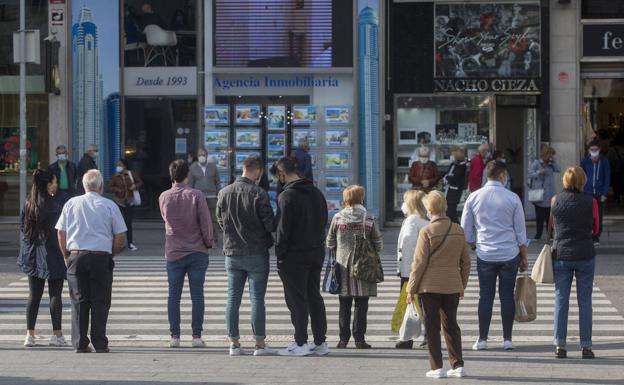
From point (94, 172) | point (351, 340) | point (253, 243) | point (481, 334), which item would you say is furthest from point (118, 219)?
point (481, 334)

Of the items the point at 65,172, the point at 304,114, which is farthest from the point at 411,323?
the point at 304,114

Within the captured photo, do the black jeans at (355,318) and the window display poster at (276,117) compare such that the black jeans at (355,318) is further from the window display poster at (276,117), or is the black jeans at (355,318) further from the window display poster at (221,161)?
the window display poster at (221,161)

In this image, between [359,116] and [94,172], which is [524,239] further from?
[359,116]

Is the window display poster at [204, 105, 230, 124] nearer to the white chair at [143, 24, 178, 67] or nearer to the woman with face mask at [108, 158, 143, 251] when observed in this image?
the white chair at [143, 24, 178, 67]

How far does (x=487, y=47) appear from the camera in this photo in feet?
82.8

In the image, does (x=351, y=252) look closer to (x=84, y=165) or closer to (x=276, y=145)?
(x=84, y=165)

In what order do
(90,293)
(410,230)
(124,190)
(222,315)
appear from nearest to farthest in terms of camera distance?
(90,293)
(410,230)
(222,315)
(124,190)

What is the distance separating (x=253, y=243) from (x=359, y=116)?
14.4 metres

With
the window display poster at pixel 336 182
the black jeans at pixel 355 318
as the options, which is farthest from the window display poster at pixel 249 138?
the black jeans at pixel 355 318

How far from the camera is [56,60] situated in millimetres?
24625

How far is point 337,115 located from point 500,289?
14.2 meters

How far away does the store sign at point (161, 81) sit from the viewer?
2584 centimetres

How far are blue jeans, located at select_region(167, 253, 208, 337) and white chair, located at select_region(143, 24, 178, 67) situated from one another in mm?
14507

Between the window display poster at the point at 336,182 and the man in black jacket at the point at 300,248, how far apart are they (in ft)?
46.8
